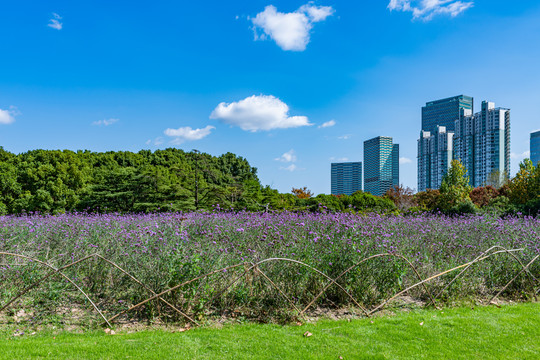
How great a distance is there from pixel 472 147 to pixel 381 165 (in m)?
33.4

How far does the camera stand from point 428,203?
2295 cm

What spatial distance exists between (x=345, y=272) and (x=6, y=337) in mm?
3504

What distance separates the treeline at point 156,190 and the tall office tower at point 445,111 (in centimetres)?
10244

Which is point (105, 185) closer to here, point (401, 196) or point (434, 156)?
point (401, 196)

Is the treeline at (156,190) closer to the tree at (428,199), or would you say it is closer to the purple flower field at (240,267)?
the tree at (428,199)

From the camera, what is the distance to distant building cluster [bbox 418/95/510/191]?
69.1 meters

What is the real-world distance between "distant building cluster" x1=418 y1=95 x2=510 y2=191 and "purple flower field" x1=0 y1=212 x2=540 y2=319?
69.8 m

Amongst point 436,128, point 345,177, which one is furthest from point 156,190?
point 345,177

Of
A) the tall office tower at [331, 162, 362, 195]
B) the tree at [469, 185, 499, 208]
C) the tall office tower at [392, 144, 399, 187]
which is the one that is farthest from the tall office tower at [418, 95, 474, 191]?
the tree at [469, 185, 499, 208]

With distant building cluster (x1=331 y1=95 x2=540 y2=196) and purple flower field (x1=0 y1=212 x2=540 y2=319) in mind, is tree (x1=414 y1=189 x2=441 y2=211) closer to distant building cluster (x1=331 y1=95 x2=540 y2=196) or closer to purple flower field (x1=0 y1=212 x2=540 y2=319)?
purple flower field (x1=0 y1=212 x2=540 y2=319)

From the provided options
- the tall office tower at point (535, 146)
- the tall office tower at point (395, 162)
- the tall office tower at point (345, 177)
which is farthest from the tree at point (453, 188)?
the tall office tower at point (395, 162)

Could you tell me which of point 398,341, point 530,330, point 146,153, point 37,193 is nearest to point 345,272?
point 398,341

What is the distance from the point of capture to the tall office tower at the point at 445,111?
365 feet

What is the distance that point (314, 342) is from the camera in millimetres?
3156
